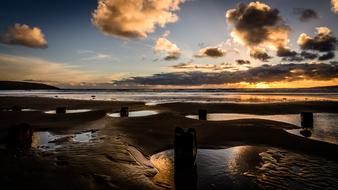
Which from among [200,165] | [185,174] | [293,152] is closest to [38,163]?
[185,174]

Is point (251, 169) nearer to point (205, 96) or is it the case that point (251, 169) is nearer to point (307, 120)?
point (307, 120)

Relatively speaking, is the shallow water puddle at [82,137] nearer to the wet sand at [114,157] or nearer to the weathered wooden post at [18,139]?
the wet sand at [114,157]

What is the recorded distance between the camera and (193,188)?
6.41 meters

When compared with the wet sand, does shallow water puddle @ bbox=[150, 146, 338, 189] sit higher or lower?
lower

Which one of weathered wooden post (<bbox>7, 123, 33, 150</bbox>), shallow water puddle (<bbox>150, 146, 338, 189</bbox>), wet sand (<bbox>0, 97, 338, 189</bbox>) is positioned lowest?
shallow water puddle (<bbox>150, 146, 338, 189</bbox>)

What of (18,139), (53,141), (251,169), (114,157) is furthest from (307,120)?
(18,139)

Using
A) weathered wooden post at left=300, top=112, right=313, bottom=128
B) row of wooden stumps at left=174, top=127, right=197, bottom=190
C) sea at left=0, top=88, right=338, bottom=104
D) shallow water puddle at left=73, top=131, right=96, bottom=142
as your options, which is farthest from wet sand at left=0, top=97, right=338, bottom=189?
sea at left=0, top=88, right=338, bottom=104

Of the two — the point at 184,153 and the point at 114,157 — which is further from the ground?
the point at 184,153

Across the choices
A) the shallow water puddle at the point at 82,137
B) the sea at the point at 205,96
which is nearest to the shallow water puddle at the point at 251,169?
the shallow water puddle at the point at 82,137

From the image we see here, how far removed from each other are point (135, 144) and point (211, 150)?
331 cm

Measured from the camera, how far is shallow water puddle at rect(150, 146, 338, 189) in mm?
6723

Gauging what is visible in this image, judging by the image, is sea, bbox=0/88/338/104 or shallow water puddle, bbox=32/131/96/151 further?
sea, bbox=0/88/338/104

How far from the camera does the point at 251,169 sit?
310 inches

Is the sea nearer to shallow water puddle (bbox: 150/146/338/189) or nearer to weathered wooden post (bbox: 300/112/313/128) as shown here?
weathered wooden post (bbox: 300/112/313/128)
